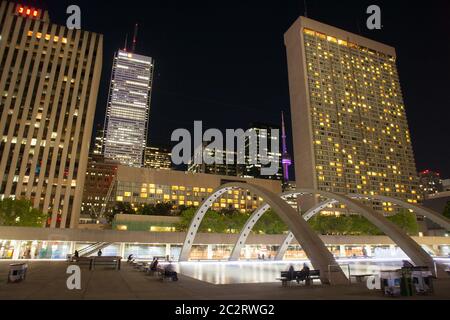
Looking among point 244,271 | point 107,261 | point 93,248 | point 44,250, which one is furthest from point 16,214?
point 244,271

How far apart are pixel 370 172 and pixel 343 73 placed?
51.9 m

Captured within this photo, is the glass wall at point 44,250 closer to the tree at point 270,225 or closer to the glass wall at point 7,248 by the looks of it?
the glass wall at point 7,248

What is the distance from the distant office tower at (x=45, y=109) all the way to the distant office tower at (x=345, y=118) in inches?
3588

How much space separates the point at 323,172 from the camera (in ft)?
458

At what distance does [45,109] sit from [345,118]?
12576 centimetres

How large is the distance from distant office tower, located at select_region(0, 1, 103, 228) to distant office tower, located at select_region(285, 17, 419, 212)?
3588 inches

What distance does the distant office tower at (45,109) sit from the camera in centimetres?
8706

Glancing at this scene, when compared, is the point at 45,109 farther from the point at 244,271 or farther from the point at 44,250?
the point at 244,271

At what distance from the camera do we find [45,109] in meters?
92.9

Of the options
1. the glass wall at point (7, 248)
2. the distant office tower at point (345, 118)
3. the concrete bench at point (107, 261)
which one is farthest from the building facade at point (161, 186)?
the concrete bench at point (107, 261)

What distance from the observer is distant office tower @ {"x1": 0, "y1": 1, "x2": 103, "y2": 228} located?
8706 centimetres

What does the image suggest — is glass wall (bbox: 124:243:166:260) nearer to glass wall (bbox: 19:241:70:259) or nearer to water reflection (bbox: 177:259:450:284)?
glass wall (bbox: 19:241:70:259)

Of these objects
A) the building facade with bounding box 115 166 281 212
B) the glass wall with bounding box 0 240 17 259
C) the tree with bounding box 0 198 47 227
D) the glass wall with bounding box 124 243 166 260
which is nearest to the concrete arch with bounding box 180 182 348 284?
the glass wall with bounding box 124 243 166 260
